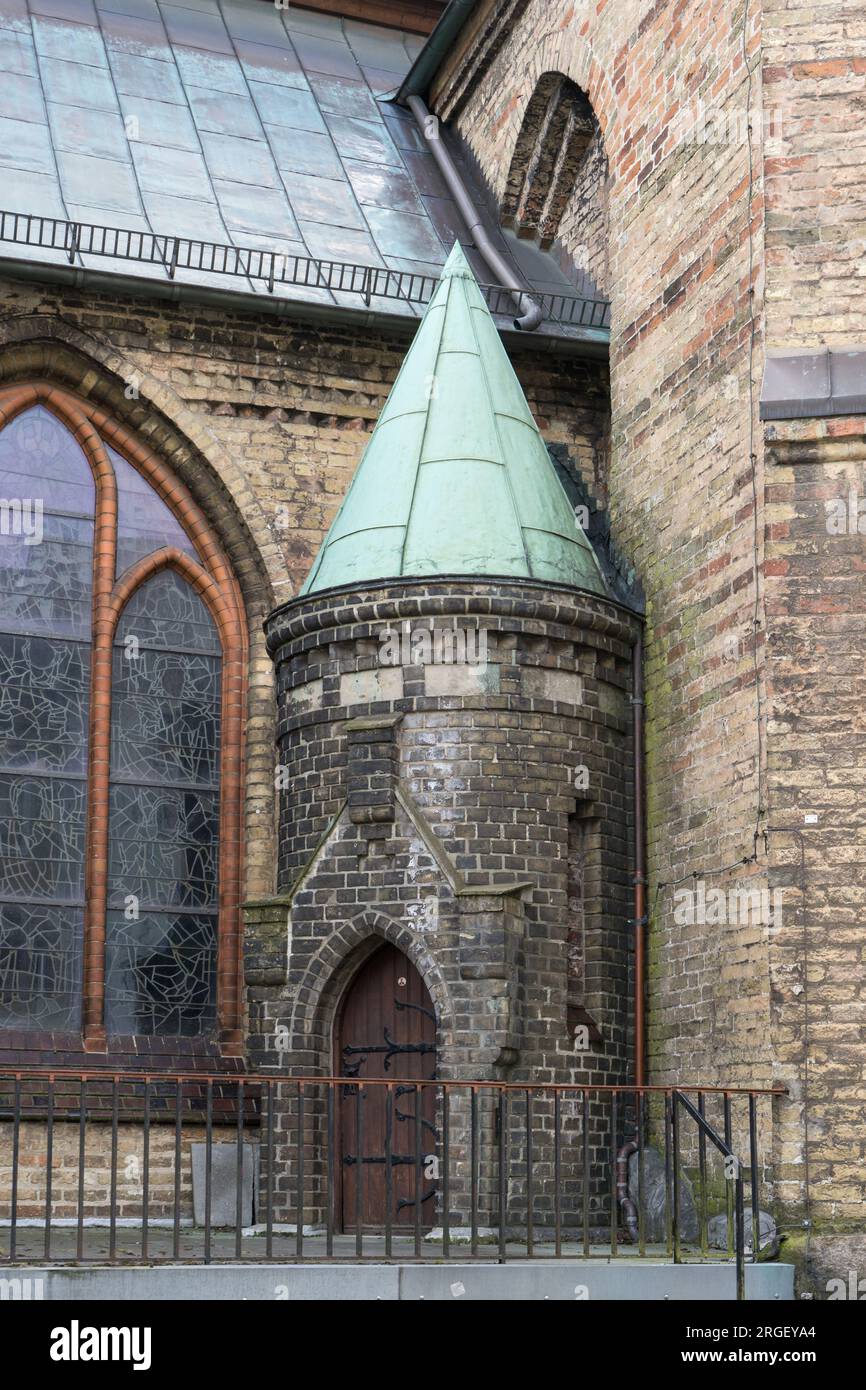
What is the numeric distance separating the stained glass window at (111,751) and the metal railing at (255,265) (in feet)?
4.71

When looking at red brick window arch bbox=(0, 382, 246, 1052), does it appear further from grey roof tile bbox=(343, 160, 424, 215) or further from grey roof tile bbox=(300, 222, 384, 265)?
grey roof tile bbox=(343, 160, 424, 215)

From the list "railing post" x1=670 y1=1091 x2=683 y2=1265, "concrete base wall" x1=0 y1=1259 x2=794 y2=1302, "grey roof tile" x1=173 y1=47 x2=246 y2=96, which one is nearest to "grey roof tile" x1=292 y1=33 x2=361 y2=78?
"grey roof tile" x1=173 y1=47 x2=246 y2=96

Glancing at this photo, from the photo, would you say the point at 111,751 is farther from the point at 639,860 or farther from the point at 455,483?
the point at 639,860

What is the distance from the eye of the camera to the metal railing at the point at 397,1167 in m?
11.6

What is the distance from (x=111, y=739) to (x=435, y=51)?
8855 mm

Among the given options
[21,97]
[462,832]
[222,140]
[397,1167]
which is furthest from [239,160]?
[397,1167]

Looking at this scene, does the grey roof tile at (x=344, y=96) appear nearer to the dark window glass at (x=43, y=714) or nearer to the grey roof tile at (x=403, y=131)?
the grey roof tile at (x=403, y=131)

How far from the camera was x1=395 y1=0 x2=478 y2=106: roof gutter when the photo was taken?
20.1m

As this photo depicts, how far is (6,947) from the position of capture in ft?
50.5

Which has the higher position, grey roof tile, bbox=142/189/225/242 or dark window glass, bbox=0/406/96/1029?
grey roof tile, bbox=142/189/225/242

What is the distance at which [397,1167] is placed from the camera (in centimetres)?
1377

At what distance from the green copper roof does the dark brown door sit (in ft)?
9.56

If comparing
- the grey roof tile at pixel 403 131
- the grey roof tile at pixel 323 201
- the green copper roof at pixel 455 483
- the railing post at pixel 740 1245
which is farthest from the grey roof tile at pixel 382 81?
the railing post at pixel 740 1245
